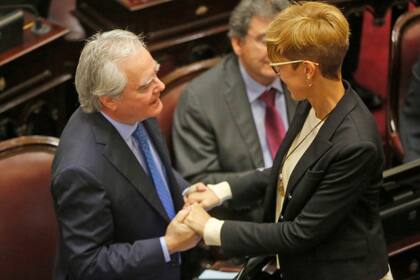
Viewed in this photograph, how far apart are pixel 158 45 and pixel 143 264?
176 cm

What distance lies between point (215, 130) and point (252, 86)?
0.24m

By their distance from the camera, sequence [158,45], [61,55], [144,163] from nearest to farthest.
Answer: [144,163] → [61,55] → [158,45]

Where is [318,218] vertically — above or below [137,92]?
below

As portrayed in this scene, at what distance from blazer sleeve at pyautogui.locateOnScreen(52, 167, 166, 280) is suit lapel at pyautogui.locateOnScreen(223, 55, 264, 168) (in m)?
0.79

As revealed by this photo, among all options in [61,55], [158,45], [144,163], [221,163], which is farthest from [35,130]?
[144,163]

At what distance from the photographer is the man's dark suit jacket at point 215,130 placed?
3.01 metres

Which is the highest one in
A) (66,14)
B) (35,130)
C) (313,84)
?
(313,84)

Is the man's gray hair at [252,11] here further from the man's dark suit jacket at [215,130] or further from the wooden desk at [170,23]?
the wooden desk at [170,23]

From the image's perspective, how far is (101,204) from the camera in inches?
89.4

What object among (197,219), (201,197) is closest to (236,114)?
(201,197)

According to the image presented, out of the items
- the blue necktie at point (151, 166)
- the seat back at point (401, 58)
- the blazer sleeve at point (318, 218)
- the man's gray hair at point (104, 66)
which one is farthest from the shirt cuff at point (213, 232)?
the seat back at point (401, 58)

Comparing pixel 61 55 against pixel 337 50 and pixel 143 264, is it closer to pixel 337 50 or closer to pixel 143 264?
pixel 143 264

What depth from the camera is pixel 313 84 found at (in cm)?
212

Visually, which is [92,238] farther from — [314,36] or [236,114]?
[236,114]
